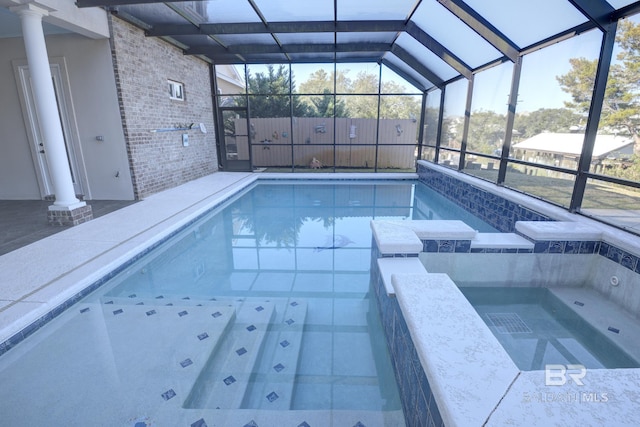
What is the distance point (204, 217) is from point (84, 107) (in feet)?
8.83

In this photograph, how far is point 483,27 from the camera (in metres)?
4.93

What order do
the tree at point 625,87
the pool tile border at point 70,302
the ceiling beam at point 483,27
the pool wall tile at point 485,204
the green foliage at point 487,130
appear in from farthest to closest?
the green foliage at point 487,130 → the tree at point 625,87 → the ceiling beam at point 483,27 → the pool wall tile at point 485,204 → the pool tile border at point 70,302

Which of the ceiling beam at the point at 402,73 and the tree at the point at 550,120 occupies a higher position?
the ceiling beam at the point at 402,73

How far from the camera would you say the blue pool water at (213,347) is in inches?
70.8

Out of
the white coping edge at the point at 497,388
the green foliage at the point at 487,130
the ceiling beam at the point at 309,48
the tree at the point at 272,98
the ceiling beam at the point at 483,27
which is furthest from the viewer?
the tree at the point at 272,98

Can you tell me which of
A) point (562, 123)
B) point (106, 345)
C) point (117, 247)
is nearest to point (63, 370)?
point (106, 345)

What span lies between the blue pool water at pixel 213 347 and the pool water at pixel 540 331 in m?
1.02

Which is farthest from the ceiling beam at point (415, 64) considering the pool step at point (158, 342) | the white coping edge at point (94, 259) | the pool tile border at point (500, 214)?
the pool step at point (158, 342)

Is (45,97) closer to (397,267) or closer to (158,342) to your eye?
(158,342)

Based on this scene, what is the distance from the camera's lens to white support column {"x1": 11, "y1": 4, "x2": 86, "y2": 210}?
145 inches

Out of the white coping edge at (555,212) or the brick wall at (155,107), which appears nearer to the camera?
the white coping edge at (555,212)

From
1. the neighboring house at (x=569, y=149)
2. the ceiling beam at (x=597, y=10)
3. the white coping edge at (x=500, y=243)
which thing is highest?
the ceiling beam at (x=597, y=10)

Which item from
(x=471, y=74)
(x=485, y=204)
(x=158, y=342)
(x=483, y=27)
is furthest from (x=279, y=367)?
(x=471, y=74)

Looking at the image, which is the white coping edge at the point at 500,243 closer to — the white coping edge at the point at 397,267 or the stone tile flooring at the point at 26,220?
the white coping edge at the point at 397,267
